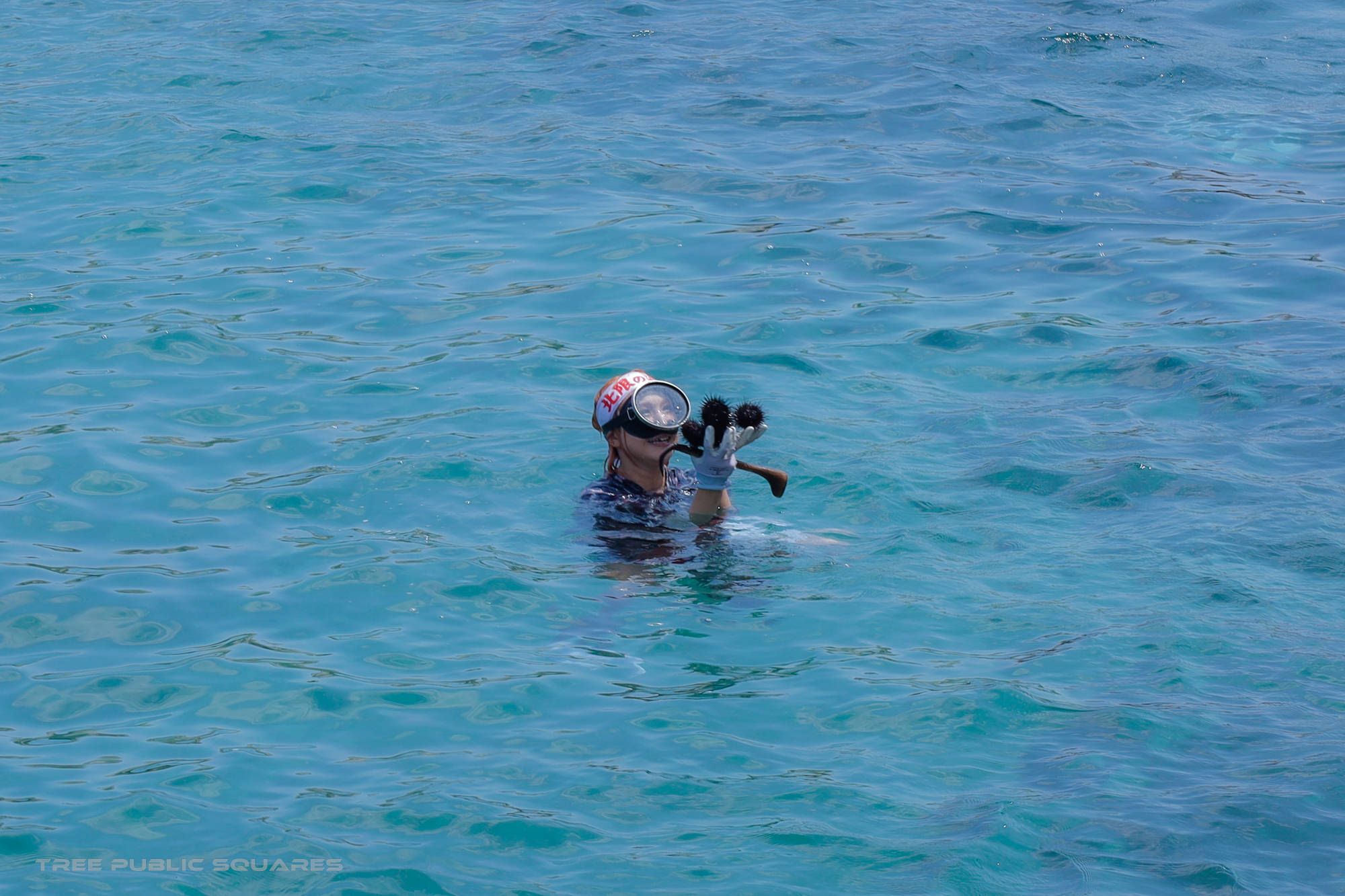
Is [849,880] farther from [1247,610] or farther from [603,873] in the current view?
[1247,610]

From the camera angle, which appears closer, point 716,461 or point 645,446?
point 716,461

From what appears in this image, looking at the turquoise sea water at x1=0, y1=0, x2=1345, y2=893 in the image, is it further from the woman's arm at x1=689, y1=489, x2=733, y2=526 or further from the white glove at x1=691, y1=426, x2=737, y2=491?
the white glove at x1=691, y1=426, x2=737, y2=491

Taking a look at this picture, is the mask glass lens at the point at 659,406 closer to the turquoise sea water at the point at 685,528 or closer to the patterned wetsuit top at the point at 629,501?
the patterned wetsuit top at the point at 629,501

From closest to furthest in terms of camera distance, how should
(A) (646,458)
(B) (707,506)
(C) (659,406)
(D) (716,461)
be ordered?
(D) (716,461) → (B) (707,506) → (C) (659,406) → (A) (646,458)

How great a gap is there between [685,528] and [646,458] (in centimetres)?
41

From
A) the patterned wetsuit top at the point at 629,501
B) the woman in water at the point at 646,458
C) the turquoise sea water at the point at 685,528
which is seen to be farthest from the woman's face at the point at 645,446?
the turquoise sea water at the point at 685,528

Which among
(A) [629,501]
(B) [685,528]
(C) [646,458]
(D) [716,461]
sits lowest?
(B) [685,528]

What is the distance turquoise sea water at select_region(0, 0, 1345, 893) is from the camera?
518 centimetres

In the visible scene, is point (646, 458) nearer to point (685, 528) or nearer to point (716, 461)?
point (685, 528)

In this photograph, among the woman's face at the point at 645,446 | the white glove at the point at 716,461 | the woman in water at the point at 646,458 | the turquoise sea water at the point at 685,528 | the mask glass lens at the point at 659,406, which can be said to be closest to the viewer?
the turquoise sea water at the point at 685,528

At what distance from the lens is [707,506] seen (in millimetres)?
7043

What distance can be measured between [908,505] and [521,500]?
2066 millimetres

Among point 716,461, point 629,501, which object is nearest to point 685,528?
point 629,501

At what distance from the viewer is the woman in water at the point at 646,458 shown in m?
7.11
